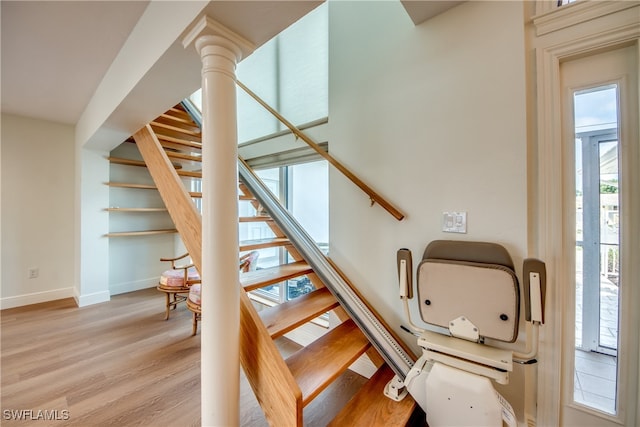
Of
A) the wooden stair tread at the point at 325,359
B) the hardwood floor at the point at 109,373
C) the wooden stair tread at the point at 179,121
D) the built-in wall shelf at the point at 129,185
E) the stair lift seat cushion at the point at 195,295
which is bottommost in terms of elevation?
the hardwood floor at the point at 109,373

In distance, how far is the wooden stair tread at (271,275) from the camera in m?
1.75

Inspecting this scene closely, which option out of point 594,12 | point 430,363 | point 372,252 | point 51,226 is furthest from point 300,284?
point 51,226

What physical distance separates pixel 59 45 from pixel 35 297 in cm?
324

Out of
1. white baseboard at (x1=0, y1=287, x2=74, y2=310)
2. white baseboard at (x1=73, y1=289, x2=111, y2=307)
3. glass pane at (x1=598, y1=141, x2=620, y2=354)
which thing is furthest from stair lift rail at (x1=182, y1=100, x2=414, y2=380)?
white baseboard at (x1=0, y1=287, x2=74, y2=310)

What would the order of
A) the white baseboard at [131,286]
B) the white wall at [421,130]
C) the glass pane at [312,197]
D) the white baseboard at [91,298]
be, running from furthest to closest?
the white baseboard at [131,286]
the white baseboard at [91,298]
the glass pane at [312,197]
the white wall at [421,130]

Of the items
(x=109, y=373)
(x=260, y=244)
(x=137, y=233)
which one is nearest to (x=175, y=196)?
(x=260, y=244)

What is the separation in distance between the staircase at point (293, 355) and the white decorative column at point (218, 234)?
154 mm

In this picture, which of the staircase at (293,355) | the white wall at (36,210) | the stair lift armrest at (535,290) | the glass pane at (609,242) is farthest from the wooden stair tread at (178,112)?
the glass pane at (609,242)

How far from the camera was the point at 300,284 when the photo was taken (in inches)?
116

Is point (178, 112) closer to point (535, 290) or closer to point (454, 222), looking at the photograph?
point (454, 222)

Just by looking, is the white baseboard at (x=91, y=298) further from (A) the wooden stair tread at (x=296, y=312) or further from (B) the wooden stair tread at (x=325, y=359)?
(B) the wooden stair tread at (x=325, y=359)

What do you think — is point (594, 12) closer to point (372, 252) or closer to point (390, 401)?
point (372, 252)

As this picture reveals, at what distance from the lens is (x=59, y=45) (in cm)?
191

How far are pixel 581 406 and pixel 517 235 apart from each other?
943mm
